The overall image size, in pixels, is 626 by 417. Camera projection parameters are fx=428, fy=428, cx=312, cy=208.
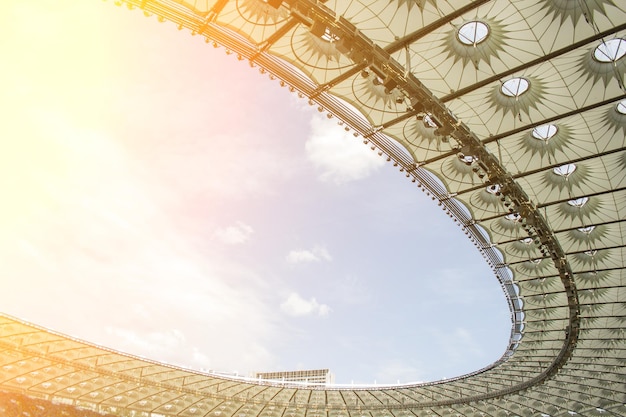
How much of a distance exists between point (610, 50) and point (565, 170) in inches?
365

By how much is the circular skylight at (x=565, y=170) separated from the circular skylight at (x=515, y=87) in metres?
7.31

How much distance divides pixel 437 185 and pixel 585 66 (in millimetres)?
11846

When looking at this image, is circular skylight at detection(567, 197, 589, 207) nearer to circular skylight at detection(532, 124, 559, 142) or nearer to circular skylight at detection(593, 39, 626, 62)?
circular skylight at detection(532, 124, 559, 142)

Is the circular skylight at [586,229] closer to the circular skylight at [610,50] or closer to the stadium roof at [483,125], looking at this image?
the stadium roof at [483,125]

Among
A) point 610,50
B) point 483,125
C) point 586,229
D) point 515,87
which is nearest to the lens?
point 610,50

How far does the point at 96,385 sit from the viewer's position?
147 feet

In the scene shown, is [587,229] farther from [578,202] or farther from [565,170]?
[565,170]

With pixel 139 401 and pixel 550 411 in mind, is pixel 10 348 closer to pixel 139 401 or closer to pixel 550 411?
pixel 139 401

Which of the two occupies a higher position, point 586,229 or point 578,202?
point 578,202

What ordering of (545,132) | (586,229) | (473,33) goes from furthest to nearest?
1. (586,229)
2. (545,132)
3. (473,33)

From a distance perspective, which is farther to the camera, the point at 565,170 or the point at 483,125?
the point at 565,170

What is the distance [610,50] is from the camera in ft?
65.7

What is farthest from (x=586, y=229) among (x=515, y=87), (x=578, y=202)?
(x=515, y=87)

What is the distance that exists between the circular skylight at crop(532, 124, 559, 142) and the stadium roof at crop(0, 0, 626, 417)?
0.05 m
